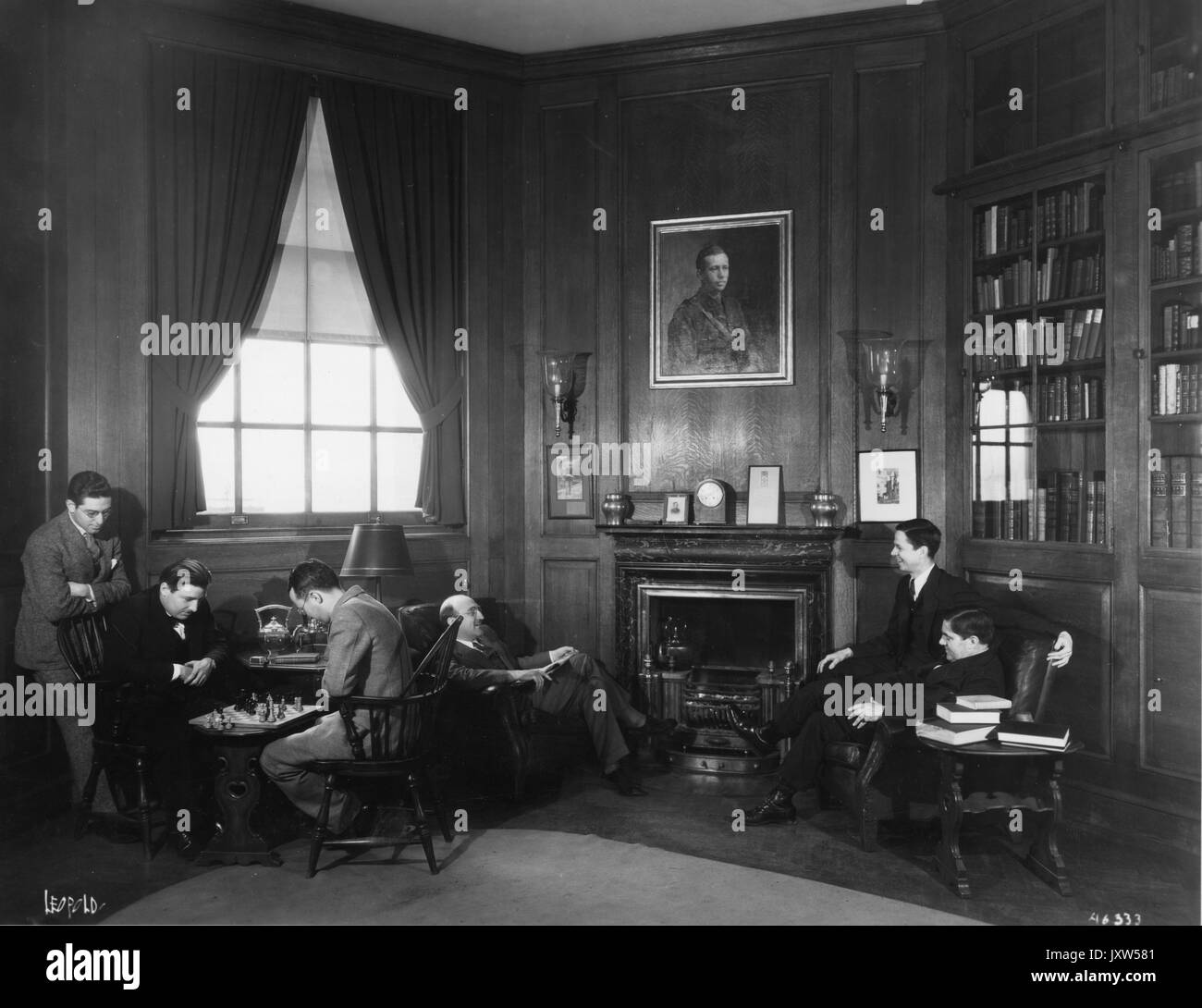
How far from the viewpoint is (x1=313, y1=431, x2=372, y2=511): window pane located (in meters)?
5.92

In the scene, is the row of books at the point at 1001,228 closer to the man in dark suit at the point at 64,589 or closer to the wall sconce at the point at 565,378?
the wall sconce at the point at 565,378

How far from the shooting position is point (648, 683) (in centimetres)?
595

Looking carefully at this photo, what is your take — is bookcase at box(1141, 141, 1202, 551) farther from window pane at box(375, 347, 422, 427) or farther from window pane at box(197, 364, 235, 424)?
window pane at box(197, 364, 235, 424)

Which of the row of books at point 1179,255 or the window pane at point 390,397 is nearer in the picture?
the row of books at point 1179,255

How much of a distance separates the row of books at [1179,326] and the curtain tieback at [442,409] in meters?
3.82

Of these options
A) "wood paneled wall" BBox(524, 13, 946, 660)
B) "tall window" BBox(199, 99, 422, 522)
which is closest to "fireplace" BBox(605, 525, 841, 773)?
"wood paneled wall" BBox(524, 13, 946, 660)

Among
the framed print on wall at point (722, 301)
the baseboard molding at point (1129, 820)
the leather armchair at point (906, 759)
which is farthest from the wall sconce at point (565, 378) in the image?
the baseboard molding at point (1129, 820)

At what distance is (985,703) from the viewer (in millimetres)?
4000

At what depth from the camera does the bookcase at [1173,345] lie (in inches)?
178

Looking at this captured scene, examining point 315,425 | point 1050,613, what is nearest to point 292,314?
point 315,425

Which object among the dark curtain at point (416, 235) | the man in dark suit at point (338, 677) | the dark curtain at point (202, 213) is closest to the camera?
the man in dark suit at point (338, 677)

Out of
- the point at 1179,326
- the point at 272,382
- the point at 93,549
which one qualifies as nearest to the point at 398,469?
the point at 272,382
